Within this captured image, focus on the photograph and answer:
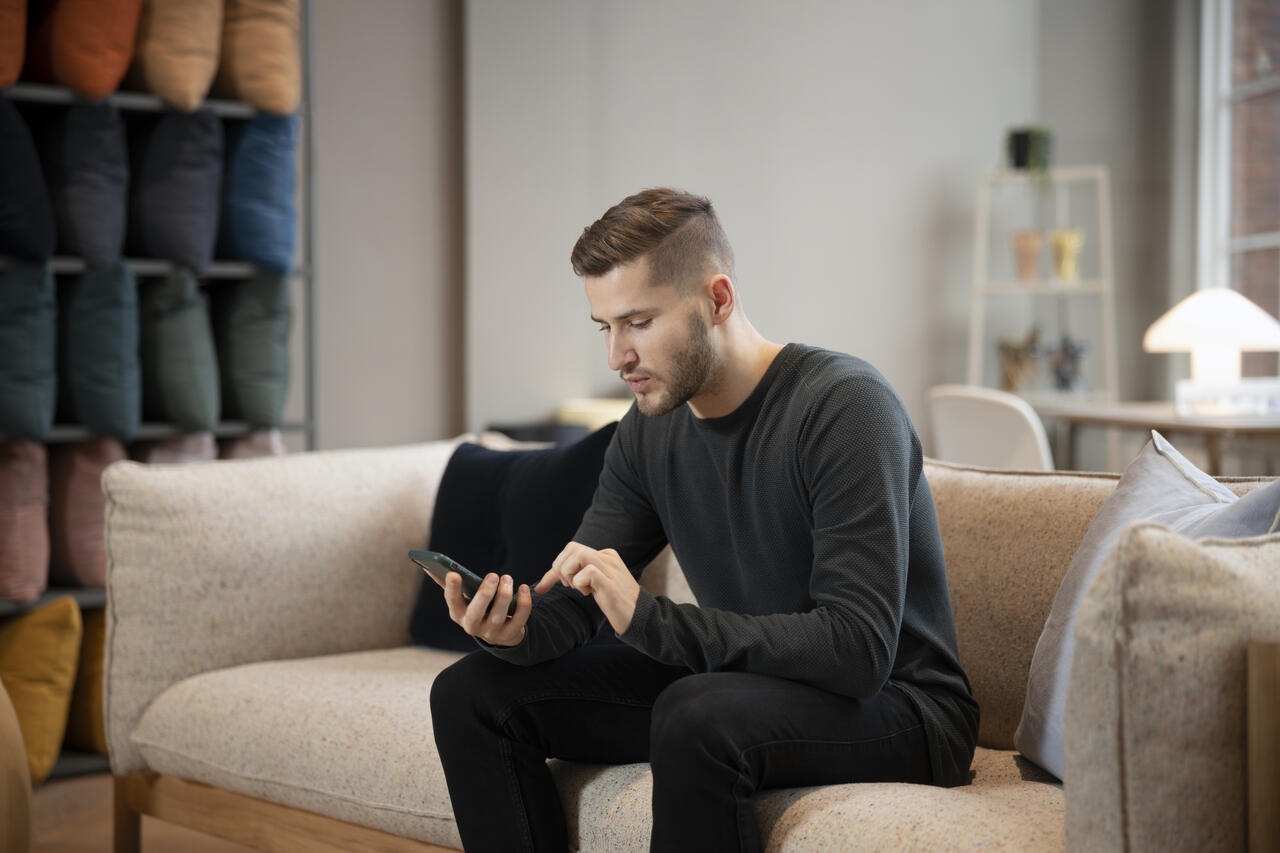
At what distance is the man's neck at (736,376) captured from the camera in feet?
5.10

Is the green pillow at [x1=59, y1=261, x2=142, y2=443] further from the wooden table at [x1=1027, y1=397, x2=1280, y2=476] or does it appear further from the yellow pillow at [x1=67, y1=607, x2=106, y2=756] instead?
the wooden table at [x1=1027, y1=397, x2=1280, y2=476]

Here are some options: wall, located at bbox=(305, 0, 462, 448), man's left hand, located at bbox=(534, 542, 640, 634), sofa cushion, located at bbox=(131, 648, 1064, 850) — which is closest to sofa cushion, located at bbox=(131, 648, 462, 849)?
sofa cushion, located at bbox=(131, 648, 1064, 850)

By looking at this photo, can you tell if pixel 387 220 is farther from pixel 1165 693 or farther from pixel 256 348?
pixel 1165 693

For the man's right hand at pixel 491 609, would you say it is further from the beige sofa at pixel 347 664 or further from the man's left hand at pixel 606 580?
the beige sofa at pixel 347 664

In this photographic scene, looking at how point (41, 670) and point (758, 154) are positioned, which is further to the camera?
point (758, 154)

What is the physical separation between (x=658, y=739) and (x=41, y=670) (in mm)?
1896

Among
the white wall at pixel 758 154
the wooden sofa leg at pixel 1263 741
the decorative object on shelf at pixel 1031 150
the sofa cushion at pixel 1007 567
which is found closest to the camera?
the wooden sofa leg at pixel 1263 741

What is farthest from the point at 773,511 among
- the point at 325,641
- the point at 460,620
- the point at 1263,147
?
the point at 1263,147

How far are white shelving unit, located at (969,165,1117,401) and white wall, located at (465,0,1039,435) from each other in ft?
0.33

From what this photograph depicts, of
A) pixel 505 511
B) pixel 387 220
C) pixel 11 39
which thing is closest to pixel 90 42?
pixel 11 39

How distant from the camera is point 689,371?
151 centimetres

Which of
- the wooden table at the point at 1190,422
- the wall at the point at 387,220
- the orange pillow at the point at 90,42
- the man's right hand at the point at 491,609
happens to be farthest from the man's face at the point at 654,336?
the wall at the point at 387,220

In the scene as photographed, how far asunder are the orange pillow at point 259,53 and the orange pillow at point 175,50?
10cm

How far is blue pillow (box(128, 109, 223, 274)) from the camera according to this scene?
2.87 m
